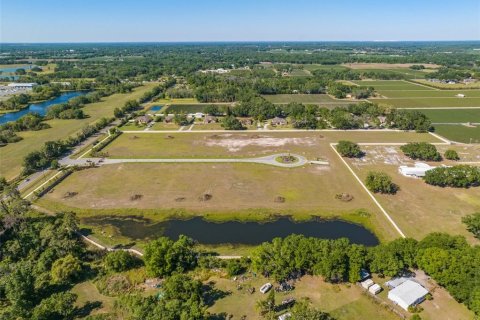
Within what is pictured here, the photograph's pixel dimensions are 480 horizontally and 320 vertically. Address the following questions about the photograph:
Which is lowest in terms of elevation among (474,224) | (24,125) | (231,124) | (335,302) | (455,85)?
(335,302)

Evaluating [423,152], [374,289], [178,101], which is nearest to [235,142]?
[423,152]

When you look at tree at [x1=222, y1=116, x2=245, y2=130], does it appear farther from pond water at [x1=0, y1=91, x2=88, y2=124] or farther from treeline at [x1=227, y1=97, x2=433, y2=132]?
pond water at [x1=0, y1=91, x2=88, y2=124]

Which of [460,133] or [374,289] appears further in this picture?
[460,133]

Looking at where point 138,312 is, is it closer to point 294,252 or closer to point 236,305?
point 236,305

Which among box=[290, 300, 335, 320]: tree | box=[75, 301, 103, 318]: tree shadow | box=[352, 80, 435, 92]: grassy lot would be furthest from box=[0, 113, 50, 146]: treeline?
box=[352, 80, 435, 92]: grassy lot

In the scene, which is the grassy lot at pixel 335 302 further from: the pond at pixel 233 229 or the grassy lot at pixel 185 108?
the grassy lot at pixel 185 108

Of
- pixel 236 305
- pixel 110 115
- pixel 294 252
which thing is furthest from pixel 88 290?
pixel 110 115

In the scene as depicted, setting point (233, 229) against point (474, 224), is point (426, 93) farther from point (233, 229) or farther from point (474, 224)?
point (233, 229)
